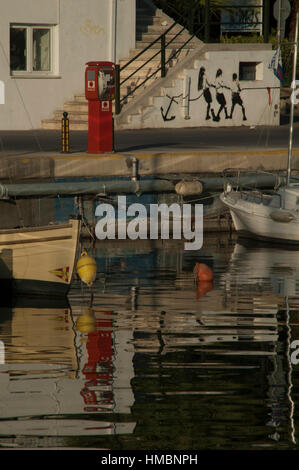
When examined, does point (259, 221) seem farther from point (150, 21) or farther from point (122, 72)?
point (150, 21)

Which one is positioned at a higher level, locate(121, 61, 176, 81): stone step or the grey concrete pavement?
locate(121, 61, 176, 81): stone step

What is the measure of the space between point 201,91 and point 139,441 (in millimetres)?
21472

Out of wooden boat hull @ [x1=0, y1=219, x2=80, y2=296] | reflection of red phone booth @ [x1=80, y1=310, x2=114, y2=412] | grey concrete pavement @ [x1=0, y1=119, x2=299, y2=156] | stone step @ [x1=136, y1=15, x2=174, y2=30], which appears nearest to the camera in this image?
reflection of red phone booth @ [x1=80, y1=310, x2=114, y2=412]

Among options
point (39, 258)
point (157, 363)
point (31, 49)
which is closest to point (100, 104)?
point (31, 49)

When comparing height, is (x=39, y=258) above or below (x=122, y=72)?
below

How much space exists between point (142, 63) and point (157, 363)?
762 inches

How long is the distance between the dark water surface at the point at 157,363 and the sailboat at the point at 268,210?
8.73ft

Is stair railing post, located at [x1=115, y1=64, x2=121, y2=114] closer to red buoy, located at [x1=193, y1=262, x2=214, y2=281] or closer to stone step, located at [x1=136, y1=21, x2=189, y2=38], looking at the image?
stone step, located at [x1=136, y1=21, x2=189, y2=38]

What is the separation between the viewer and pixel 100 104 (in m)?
25.1

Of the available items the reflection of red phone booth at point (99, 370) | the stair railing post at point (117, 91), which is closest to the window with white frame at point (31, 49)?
the stair railing post at point (117, 91)

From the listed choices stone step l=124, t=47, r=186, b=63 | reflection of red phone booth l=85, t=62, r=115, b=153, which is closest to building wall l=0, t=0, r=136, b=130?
stone step l=124, t=47, r=186, b=63

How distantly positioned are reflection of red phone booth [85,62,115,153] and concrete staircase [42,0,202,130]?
5364 millimetres

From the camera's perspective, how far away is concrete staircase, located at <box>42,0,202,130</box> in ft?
101
